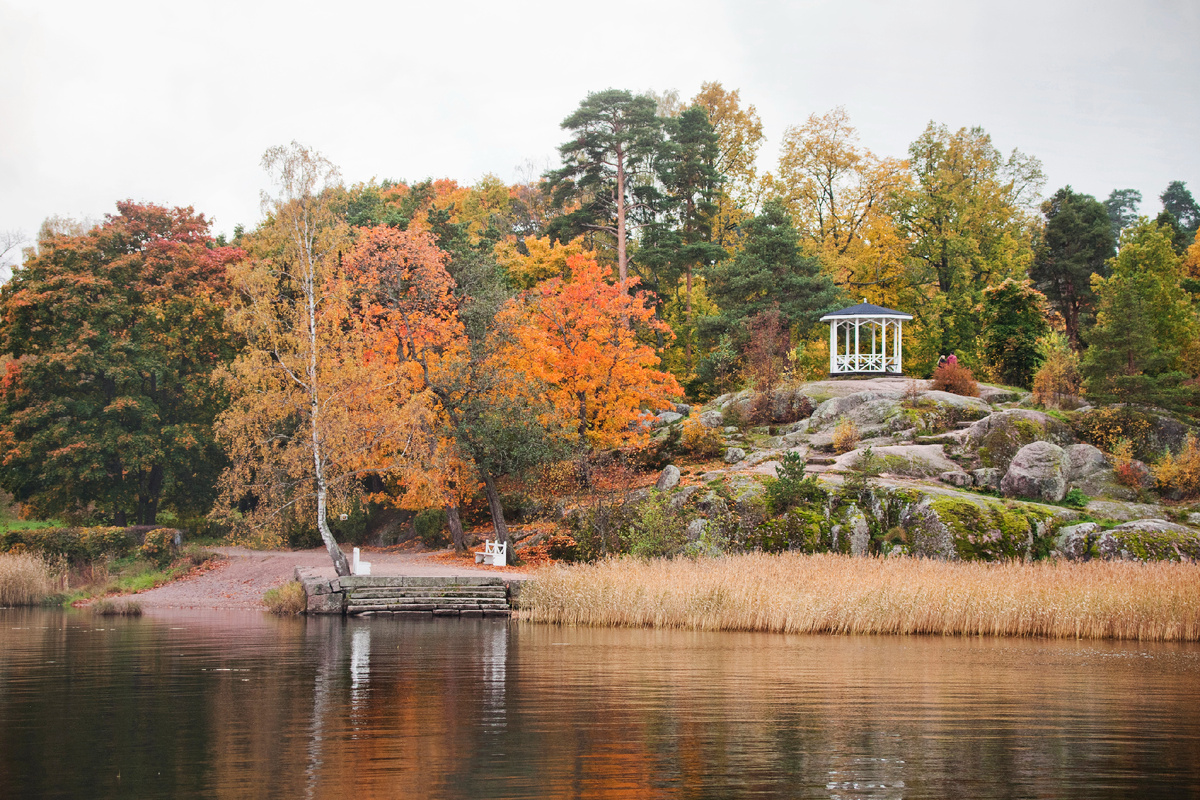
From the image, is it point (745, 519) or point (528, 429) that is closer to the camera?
point (745, 519)

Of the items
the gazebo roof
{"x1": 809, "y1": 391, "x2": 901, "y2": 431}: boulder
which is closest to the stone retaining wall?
{"x1": 809, "y1": 391, "x2": 901, "y2": 431}: boulder

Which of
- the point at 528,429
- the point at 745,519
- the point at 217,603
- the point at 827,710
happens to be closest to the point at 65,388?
the point at 217,603

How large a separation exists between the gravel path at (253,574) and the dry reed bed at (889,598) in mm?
5072

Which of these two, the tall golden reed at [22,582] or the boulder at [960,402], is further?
the boulder at [960,402]

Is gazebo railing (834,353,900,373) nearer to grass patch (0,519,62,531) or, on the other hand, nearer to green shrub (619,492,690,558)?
green shrub (619,492,690,558)

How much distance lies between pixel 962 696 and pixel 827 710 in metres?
2.15

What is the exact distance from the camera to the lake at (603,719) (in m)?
7.91

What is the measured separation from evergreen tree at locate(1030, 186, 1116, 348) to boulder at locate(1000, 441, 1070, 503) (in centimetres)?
2798

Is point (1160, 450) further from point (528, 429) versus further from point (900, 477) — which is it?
point (528, 429)

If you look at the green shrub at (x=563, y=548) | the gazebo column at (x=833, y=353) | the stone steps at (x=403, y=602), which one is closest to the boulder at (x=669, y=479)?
the green shrub at (x=563, y=548)

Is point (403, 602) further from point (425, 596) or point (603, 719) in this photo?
point (603, 719)

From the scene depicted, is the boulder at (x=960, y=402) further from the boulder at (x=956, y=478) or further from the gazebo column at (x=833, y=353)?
the gazebo column at (x=833, y=353)

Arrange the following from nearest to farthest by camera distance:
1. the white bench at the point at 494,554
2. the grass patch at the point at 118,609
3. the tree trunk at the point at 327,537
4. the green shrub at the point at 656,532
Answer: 1. the green shrub at the point at 656,532
2. the tree trunk at the point at 327,537
3. the grass patch at the point at 118,609
4. the white bench at the point at 494,554

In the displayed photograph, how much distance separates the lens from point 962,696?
39.4 feet
